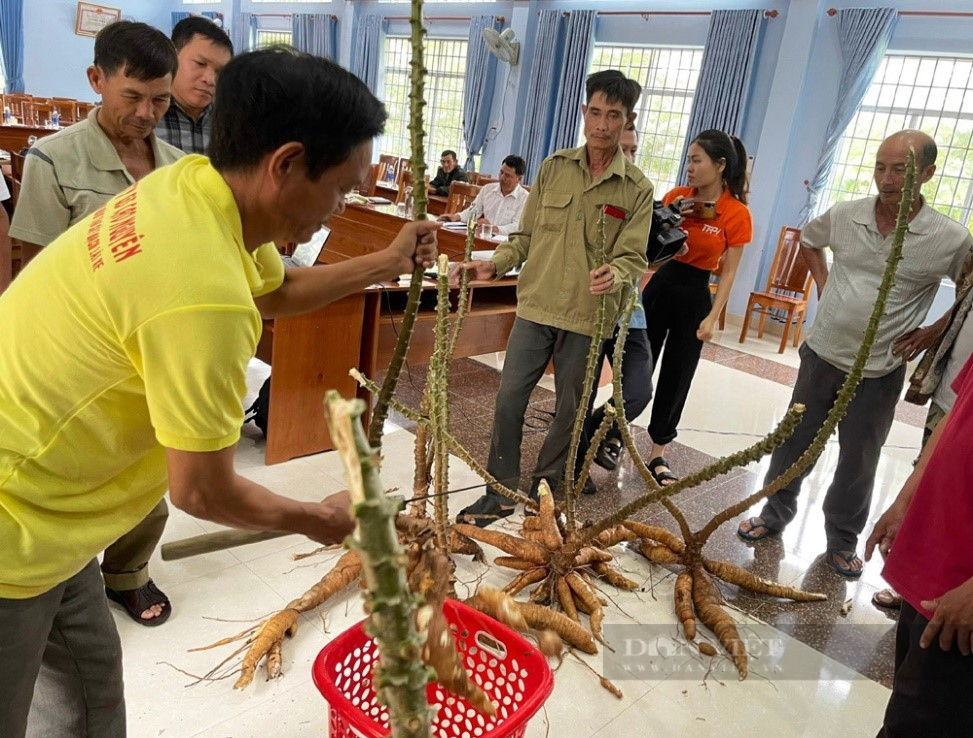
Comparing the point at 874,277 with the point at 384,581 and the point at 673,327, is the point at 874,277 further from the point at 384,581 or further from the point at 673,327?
the point at 384,581

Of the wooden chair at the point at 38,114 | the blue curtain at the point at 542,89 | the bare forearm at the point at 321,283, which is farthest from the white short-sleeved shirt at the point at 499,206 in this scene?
the wooden chair at the point at 38,114

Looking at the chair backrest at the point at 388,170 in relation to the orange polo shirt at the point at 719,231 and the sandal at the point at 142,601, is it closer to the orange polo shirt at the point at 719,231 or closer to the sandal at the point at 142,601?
the orange polo shirt at the point at 719,231

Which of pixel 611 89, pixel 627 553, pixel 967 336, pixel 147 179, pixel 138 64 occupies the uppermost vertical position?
pixel 611 89

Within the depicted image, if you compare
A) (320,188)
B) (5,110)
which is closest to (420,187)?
(320,188)

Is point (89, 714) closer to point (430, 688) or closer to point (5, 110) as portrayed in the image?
point (430, 688)

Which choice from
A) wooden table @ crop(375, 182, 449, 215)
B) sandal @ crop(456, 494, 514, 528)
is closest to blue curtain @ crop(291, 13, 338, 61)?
wooden table @ crop(375, 182, 449, 215)

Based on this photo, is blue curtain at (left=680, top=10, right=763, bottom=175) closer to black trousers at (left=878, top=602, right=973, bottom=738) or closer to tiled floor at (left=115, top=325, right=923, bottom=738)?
tiled floor at (left=115, top=325, right=923, bottom=738)

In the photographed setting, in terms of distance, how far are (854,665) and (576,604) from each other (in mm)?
804

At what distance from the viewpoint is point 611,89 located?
2.23 meters

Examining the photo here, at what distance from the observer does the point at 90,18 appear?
1198 centimetres

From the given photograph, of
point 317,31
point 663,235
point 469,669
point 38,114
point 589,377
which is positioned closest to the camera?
point 469,669

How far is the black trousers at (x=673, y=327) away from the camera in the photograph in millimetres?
2943

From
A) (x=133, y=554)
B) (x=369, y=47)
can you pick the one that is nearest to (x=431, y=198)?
(x=369, y=47)

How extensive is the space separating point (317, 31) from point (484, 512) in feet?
34.2
